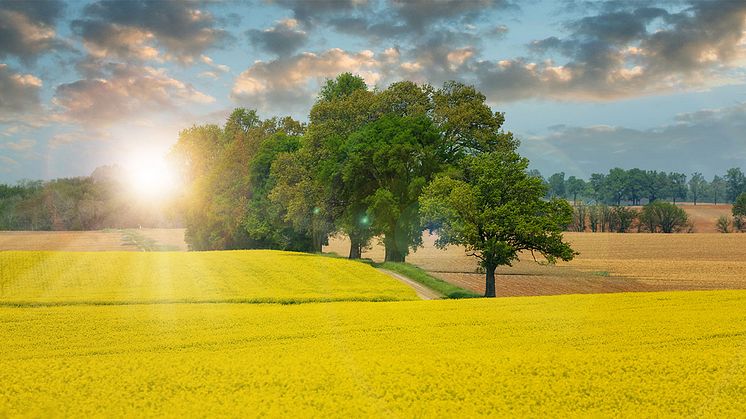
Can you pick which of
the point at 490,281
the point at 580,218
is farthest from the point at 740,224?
the point at 490,281

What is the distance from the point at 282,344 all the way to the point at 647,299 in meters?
19.7

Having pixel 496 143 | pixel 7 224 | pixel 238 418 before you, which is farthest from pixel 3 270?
pixel 7 224

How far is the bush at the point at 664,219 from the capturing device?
15950cm

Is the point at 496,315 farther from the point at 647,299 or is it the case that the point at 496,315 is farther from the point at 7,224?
the point at 7,224

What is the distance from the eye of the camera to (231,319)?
24.6 m

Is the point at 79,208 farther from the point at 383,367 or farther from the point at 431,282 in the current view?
the point at 383,367

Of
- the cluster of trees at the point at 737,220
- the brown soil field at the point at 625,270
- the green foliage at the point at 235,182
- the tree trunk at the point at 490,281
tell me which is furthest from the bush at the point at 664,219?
the tree trunk at the point at 490,281

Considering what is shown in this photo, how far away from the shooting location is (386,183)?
199ft

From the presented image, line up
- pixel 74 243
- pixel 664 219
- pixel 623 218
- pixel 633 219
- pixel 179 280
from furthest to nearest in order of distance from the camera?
pixel 633 219, pixel 623 218, pixel 664 219, pixel 74 243, pixel 179 280

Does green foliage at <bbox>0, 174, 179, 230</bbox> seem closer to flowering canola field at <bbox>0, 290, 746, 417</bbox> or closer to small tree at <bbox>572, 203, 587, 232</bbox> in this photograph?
small tree at <bbox>572, 203, 587, 232</bbox>

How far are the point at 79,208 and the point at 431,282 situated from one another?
15239 cm

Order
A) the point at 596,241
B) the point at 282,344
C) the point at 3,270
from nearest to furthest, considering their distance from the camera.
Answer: the point at 282,344 < the point at 3,270 < the point at 596,241

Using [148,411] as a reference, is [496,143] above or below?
above

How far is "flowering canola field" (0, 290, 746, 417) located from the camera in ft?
39.5
